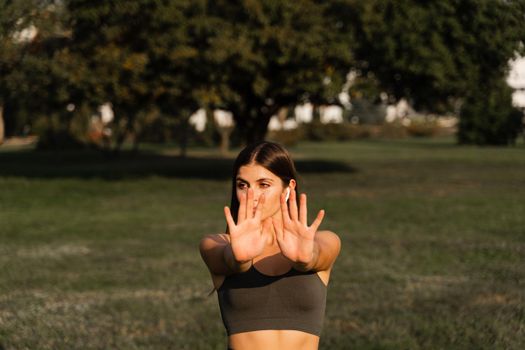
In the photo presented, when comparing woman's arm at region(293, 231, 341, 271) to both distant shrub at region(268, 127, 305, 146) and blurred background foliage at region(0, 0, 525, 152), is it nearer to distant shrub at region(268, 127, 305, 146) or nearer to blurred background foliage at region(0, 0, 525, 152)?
blurred background foliage at region(0, 0, 525, 152)

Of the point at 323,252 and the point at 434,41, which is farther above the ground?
the point at 434,41

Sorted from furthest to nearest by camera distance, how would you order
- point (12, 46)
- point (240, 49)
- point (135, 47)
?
point (135, 47) < point (240, 49) < point (12, 46)

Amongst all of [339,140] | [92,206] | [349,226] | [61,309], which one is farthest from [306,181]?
[339,140]

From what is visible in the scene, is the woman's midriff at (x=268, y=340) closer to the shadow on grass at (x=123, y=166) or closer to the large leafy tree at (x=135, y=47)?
the large leafy tree at (x=135, y=47)

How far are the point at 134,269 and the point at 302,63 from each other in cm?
1317

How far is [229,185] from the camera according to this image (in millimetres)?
25469

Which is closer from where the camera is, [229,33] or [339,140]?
[229,33]

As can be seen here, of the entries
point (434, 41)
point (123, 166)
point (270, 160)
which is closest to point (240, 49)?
point (434, 41)

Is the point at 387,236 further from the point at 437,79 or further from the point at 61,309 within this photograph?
the point at 437,79

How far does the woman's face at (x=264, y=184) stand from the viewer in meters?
3.33

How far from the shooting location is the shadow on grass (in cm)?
2994

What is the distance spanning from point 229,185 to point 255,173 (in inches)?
872

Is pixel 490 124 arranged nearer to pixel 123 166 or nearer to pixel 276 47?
pixel 123 166

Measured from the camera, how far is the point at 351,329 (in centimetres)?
764
